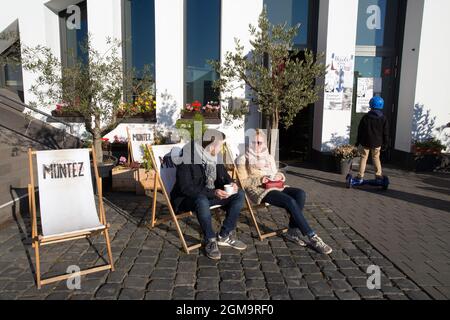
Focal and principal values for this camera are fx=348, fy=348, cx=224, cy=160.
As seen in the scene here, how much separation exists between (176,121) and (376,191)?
14.5 ft

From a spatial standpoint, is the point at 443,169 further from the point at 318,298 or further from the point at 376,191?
the point at 318,298

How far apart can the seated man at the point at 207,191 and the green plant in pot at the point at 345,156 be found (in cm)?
422

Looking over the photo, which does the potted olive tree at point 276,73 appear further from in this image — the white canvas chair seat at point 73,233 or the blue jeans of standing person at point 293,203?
the white canvas chair seat at point 73,233

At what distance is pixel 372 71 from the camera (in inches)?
341

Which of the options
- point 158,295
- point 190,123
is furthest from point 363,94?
point 158,295

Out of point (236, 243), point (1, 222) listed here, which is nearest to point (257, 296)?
point (236, 243)

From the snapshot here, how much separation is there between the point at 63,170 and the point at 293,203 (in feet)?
8.06

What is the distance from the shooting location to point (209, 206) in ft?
12.2

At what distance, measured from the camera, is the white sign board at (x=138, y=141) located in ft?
21.0

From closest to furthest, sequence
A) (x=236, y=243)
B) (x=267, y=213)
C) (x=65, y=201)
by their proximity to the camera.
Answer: (x=65, y=201), (x=236, y=243), (x=267, y=213)

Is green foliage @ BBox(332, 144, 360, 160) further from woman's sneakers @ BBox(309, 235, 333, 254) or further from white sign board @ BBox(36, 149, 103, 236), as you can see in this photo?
white sign board @ BBox(36, 149, 103, 236)

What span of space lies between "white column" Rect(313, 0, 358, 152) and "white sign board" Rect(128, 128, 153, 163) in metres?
4.03

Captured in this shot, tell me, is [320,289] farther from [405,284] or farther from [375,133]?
[375,133]

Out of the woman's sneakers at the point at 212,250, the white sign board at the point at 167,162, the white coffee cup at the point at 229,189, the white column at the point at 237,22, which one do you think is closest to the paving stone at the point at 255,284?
the woman's sneakers at the point at 212,250
